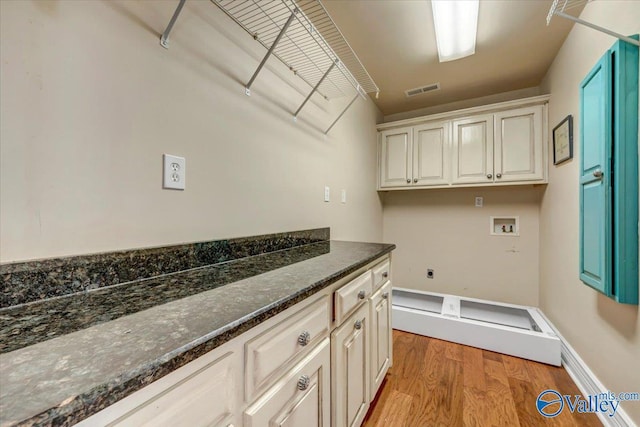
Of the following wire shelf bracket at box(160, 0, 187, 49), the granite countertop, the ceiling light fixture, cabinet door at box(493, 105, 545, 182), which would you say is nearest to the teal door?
the ceiling light fixture

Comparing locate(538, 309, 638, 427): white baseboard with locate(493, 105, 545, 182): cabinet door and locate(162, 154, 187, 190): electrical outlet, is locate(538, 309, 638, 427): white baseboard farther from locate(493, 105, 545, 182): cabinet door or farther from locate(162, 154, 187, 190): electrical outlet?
locate(162, 154, 187, 190): electrical outlet

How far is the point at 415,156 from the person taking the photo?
282 cm

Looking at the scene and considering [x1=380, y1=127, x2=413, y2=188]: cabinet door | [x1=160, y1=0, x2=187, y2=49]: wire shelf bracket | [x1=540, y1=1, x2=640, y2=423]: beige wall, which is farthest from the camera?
[x1=380, y1=127, x2=413, y2=188]: cabinet door

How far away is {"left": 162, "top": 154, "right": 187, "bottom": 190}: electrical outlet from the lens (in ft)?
3.08

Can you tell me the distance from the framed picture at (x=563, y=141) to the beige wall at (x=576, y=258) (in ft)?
0.15

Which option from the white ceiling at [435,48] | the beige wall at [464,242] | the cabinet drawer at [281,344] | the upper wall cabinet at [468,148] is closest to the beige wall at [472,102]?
the white ceiling at [435,48]

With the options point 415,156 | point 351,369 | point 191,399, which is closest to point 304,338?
point 191,399

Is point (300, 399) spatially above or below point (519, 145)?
below

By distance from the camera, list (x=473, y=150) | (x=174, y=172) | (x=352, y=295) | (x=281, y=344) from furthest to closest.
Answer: (x=473, y=150) → (x=352, y=295) → (x=174, y=172) → (x=281, y=344)

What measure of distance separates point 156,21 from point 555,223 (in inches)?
111

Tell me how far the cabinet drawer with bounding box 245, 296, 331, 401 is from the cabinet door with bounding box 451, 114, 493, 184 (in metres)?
2.28

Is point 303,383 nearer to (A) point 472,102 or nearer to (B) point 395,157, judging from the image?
(B) point 395,157

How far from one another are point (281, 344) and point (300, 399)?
22 cm

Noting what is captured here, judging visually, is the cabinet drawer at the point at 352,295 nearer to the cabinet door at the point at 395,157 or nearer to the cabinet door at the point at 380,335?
the cabinet door at the point at 380,335
